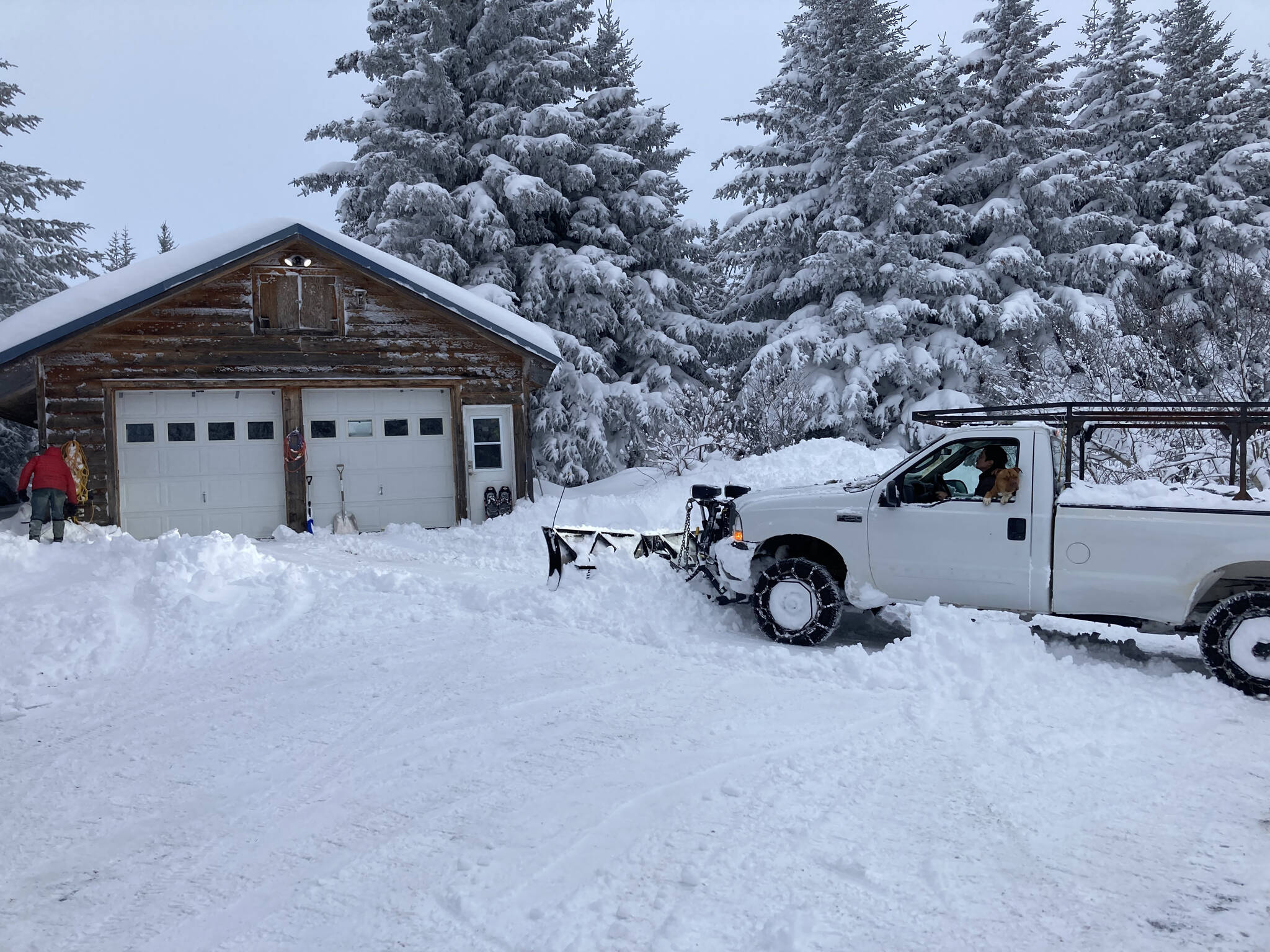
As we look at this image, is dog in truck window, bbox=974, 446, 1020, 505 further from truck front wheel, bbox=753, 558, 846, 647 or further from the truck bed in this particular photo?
truck front wheel, bbox=753, 558, 846, 647

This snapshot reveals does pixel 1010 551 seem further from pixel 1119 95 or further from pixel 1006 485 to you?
pixel 1119 95

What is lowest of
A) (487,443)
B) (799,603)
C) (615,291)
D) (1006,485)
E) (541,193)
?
(799,603)

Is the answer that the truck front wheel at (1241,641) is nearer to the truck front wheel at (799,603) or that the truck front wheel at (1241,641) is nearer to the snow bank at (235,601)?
the truck front wheel at (799,603)

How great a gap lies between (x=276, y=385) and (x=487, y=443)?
13.2 feet

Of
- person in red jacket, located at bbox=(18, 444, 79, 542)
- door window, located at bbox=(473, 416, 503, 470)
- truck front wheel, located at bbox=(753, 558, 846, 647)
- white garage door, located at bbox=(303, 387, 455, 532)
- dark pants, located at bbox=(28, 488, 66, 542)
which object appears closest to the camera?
truck front wheel, located at bbox=(753, 558, 846, 647)

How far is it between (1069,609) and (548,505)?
11.3m

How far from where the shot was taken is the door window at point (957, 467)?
23.3ft

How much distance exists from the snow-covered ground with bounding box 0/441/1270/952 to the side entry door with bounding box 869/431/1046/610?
0.98 feet

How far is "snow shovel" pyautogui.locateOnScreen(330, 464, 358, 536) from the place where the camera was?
15539mm

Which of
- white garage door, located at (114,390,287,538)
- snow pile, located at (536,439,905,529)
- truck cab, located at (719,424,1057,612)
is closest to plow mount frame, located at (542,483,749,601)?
truck cab, located at (719,424,1057,612)

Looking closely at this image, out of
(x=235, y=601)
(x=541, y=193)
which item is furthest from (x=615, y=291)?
(x=235, y=601)

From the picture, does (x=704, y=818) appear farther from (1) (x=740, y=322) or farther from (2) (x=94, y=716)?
(1) (x=740, y=322)

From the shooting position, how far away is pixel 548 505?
16672 mm

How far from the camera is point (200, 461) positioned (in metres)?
15.3
